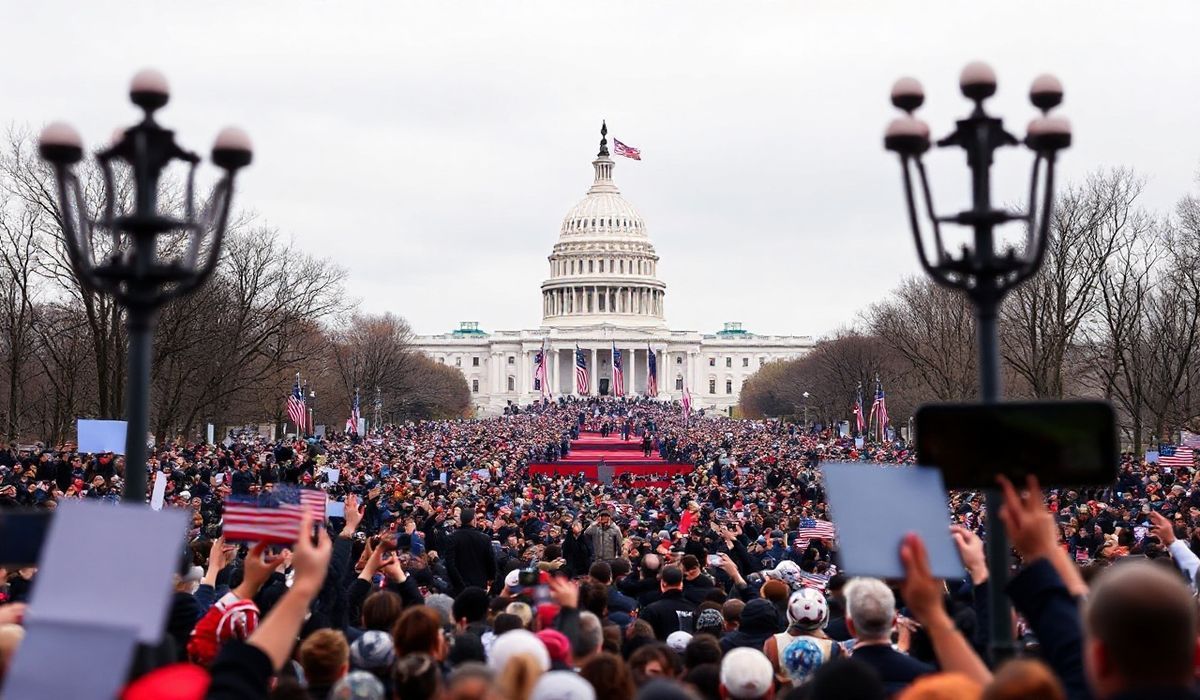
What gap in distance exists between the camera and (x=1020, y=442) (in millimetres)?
5199

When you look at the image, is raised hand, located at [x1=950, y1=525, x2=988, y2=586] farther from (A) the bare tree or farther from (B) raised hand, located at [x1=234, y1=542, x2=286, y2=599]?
Answer: (A) the bare tree

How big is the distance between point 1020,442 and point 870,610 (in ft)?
5.19

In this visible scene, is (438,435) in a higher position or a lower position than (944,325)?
lower

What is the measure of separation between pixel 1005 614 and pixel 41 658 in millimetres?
4169

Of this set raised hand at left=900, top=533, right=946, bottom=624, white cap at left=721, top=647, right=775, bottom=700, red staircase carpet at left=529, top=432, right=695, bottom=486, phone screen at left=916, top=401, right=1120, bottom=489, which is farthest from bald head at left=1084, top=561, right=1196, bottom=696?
red staircase carpet at left=529, top=432, right=695, bottom=486

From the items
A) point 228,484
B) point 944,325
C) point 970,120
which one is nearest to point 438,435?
point 944,325

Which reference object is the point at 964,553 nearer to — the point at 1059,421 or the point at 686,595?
the point at 1059,421

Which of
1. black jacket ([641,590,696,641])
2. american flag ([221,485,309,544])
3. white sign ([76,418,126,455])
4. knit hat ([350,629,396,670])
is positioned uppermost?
white sign ([76,418,126,455])

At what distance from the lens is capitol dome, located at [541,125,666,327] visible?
171m

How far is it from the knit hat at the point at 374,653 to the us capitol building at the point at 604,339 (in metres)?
152

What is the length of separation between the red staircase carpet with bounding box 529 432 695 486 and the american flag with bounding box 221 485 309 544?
105 feet

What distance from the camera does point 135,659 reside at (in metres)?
5.67

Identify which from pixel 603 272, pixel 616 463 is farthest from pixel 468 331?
pixel 616 463

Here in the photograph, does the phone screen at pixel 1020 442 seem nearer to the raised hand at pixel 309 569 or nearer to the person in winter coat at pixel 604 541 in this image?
the raised hand at pixel 309 569
